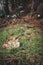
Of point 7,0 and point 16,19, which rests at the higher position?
point 7,0

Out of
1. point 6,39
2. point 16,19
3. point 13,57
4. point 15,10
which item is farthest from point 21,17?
point 13,57

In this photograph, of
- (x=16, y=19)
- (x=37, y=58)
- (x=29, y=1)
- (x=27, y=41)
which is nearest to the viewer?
(x=37, y=58)

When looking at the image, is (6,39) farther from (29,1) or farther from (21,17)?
(29,1)

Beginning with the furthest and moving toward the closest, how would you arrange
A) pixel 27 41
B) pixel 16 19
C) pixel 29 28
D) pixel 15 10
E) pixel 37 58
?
1. pixel 15 10
2. pixel 16 19
3. pixel 29 28
4. pixel 27 41
5. pixel 37 58

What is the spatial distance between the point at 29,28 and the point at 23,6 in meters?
1.36

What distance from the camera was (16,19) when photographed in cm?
483

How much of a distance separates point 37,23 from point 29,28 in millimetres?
304

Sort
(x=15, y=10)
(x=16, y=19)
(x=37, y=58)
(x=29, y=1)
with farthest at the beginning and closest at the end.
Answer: (x=29, y=1) < (x=15, y=10) < (x=16, y=19) < (x=37, y=58)

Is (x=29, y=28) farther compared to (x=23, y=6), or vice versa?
(x=23, y=6)

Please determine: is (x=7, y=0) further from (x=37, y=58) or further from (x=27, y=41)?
(x=37, y=58)

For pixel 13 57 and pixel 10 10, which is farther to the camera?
pixel 10 10

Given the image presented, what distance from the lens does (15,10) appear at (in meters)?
5.40

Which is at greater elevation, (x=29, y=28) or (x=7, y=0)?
(x=7, y=0)

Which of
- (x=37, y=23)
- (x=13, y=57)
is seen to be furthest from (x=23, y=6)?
(x=13, y=57)
